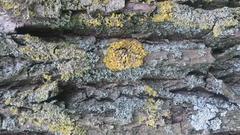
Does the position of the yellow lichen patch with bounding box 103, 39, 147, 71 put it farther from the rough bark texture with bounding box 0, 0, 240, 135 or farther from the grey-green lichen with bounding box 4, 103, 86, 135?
the grey-green lichen with bounding box 4, 103, 86, 135

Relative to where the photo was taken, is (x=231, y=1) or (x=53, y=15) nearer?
(x=53, y=15)

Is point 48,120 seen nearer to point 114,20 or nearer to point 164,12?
point 114,20

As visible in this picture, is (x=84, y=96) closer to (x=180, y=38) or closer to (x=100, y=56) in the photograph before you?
(x=100, y=56)

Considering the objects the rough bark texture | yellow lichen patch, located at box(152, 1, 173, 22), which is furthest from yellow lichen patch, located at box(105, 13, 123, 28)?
yellow lichen patch, located at box(152, 1, 173, 22)

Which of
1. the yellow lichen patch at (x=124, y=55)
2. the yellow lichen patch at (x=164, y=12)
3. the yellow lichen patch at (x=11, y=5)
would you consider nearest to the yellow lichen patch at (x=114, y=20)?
the yellow lichen patch at (x=124, y=55)

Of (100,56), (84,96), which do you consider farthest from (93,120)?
(100,56)

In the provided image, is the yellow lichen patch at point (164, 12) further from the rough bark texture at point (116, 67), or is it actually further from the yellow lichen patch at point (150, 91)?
the yellow lichen patch at point (150, 91)
